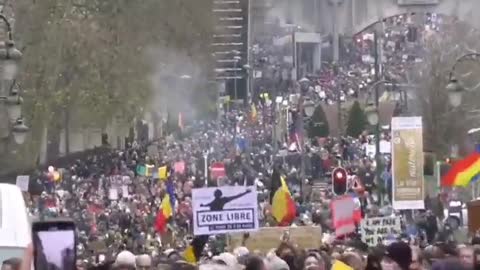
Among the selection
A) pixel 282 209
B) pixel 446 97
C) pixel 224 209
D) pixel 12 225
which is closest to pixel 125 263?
pixel 12 225

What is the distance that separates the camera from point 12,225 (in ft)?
46.0

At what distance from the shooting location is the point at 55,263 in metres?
14.4

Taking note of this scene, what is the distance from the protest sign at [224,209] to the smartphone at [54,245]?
3461 mm

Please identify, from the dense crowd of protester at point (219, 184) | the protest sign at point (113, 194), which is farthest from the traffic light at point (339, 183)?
the protest sign at point (113, 194)

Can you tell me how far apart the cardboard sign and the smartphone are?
6.03m

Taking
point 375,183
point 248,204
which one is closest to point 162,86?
point 375,183

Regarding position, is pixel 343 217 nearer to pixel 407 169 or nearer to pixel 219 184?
pixel 407 169

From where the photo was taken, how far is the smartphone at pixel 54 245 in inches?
569

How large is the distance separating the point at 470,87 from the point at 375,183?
20148 mm

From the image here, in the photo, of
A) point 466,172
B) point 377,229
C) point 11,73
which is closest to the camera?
point 377,229

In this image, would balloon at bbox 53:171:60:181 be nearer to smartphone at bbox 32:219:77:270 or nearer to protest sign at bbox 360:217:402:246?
protest sign at bbox 360:217:402:246

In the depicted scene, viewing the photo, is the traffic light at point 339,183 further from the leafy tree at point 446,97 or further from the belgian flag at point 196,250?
the leafy tree at point 446,97

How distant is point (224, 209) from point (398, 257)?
20.8 ft

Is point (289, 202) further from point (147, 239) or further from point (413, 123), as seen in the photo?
point (147, 239)
